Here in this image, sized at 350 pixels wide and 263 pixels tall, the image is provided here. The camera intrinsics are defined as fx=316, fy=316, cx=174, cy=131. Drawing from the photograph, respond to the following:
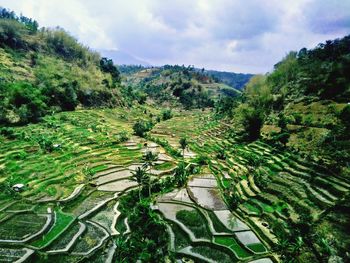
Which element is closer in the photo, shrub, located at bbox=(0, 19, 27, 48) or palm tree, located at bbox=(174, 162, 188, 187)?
palm tree, located at bbox=(174, 162, 188, 187)

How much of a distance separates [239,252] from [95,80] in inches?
2694

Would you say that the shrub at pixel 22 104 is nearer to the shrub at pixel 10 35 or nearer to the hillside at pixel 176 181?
the hillside at pixel 176 181

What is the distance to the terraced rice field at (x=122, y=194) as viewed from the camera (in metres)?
20.9

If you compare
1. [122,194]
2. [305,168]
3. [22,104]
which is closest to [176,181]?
[122,194]

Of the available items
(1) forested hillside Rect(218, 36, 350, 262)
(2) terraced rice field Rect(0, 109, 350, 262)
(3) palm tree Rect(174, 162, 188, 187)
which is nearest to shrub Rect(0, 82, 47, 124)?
(2) terraced rice field Rect(0, 109, 350, 262)

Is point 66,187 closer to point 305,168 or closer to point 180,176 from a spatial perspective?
point 180,176

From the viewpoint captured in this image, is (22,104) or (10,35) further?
(10,35)

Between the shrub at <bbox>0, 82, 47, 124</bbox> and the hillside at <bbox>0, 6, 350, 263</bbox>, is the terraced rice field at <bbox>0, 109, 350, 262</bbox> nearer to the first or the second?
the hillside at <bbox>0, 6, 350, 263</bbox>

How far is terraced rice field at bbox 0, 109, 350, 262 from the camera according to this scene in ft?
68.4

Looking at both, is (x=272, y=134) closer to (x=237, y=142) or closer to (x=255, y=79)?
(x=237, y=142)

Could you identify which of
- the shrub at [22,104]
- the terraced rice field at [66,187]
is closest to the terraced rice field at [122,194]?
the terraced rice field at [66,187]

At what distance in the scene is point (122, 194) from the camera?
2977 centimetres

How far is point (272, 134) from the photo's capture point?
41.2m

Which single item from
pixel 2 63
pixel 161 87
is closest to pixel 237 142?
pixel 2 63
